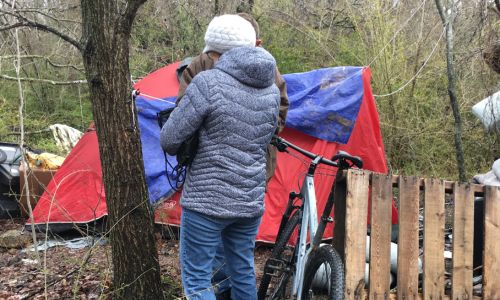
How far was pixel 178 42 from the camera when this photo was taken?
359 inches

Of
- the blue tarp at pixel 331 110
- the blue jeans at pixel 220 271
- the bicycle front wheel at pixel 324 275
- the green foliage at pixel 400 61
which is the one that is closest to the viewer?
the bicycle front wheel at pixel 324 275

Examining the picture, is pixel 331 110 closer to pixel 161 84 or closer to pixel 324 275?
pixel 161 84

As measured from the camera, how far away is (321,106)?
14.6 feet

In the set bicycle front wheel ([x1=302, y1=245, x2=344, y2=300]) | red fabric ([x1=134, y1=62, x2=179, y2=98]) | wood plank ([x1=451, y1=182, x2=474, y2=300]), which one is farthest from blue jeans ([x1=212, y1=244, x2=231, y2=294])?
red fabric ([x1=134, y1=62, x2=179, y2=98])

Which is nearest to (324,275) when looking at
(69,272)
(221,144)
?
(221,144)

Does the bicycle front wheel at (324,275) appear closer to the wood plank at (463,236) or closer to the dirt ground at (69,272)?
the wood plank at (463,236)

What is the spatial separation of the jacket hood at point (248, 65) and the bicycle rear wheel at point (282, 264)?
866 millimetres

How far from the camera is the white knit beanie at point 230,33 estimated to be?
2686mm

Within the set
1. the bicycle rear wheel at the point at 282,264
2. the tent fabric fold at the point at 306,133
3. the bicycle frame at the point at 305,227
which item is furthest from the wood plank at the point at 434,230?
the tent fabric fold at the point at 306,133

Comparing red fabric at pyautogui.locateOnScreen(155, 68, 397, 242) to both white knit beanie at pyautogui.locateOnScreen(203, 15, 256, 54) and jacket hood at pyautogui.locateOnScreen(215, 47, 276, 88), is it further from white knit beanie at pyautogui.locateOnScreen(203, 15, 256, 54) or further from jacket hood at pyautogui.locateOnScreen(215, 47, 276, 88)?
jacket hood at pyautogui.locateOnScreen(215, 47, 276, 88)

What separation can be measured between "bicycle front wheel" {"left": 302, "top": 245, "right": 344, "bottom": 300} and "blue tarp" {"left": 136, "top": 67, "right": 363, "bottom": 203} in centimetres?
199

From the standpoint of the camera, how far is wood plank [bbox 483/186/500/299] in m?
2.77

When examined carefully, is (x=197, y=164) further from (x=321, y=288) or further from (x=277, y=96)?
(x=321, y=288)

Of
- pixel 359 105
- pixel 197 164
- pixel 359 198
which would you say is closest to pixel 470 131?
A: pixel 359 105
